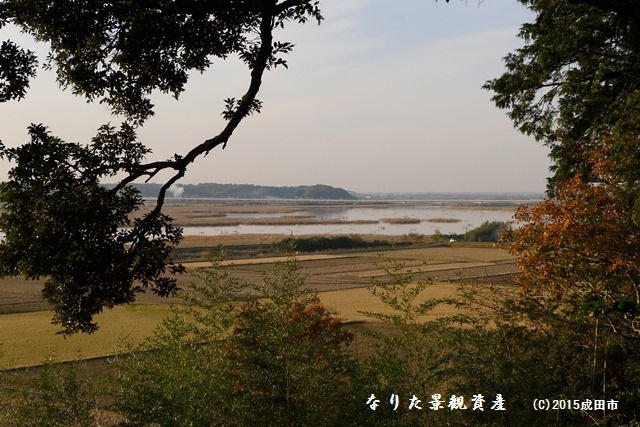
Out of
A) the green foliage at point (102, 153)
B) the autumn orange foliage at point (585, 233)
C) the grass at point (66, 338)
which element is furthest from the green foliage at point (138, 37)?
the grass at point (66, 338)

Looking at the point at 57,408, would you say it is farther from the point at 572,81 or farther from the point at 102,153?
the point at 572,81

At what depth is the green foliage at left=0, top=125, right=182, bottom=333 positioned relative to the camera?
4824mm

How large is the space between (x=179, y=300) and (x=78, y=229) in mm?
22357

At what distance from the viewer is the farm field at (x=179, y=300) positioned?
54.3 feet

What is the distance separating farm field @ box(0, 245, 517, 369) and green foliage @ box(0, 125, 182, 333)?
0.53 m

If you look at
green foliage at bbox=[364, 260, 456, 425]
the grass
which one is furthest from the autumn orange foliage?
the grass

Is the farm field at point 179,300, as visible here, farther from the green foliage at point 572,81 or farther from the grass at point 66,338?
the green foliage at point 572,81

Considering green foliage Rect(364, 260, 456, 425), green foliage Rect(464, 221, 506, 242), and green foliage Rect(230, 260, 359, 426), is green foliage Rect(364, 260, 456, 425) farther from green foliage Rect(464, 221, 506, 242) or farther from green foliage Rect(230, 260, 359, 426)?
green foliage Rect(464, 221, 506, 242)

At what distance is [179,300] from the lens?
26500 millimetres

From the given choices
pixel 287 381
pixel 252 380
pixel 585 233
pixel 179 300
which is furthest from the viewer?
pixel 179 300

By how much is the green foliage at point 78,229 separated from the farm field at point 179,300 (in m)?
0.53

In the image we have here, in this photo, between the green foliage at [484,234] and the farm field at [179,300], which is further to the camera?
the green foliage at [484,234]

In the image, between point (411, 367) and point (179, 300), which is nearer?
point (411, 367)

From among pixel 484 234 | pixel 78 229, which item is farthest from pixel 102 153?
pixel 484 234
